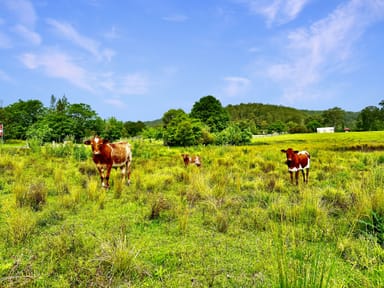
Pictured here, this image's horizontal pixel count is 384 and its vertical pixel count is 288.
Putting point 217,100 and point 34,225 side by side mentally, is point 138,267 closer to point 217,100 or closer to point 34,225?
point 34,225

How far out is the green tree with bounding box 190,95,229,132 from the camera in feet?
179

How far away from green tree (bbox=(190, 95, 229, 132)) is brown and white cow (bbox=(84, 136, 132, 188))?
45.8m

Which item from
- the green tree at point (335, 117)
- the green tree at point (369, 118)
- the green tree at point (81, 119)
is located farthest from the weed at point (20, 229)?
the green tree at point (335, 117)

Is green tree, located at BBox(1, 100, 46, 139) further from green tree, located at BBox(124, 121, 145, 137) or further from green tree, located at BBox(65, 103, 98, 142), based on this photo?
green tree, located at BBox(124, 121, 145, 137)

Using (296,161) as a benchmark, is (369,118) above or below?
above

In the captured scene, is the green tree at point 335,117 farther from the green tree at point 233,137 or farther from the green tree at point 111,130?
the green tree at point 111,130

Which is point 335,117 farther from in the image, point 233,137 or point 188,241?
point 188,241

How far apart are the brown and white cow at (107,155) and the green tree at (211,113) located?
45836mm

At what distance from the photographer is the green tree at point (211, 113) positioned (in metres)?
54.5

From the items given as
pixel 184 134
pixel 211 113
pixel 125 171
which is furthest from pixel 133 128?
pixel 125 171

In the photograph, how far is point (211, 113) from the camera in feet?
182

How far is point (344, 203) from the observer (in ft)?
17.1

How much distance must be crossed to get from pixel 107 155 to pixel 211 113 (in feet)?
161

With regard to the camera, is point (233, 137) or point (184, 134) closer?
point (184, 134)
